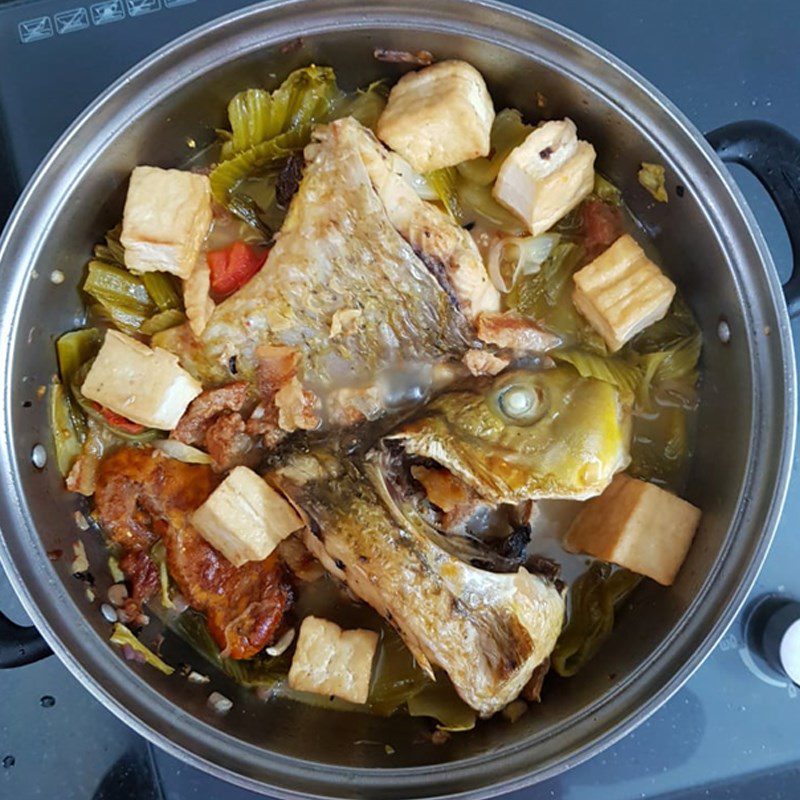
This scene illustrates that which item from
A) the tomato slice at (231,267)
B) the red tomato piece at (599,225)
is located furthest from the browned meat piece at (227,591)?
the red tomato piece at (599,225)

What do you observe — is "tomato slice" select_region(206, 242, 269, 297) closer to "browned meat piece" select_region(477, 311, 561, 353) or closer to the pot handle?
"browned meat piece" select_region(477, 311, 561, 353)

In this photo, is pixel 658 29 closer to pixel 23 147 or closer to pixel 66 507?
pixel 23 147

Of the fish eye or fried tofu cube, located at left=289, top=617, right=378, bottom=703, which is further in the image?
fried tofu cube, located at left=289, top=617, right=378, bottom=703

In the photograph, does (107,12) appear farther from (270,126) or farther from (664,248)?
(664,248)

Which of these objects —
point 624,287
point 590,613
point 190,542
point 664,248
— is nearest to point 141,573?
point 190,542

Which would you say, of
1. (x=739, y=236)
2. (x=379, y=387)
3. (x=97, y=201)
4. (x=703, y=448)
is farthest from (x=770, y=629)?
(x=97, y=201)

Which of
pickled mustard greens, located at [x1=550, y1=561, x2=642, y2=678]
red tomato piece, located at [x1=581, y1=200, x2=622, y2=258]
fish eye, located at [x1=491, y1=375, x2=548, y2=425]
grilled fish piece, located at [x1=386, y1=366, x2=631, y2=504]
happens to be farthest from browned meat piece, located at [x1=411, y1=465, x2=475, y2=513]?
red tomato piece, located at [x1=581, y1=200, x2=622, y2=258]
